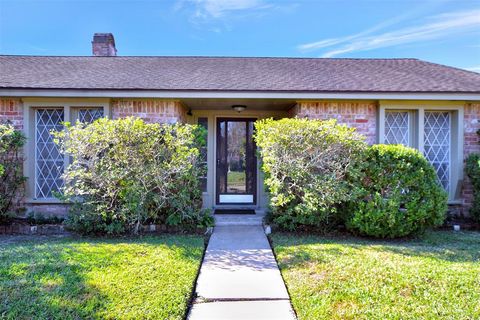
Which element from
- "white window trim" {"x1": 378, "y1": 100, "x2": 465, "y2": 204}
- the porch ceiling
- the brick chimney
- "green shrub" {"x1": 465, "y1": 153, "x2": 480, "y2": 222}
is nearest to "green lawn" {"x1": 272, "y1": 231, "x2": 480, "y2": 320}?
"green shrub" {"x1": 465, "y1": 153, "x2": 480, "y2": 222}

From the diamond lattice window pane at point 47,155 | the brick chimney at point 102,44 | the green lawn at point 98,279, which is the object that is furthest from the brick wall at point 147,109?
the brick chimney at point 102,44

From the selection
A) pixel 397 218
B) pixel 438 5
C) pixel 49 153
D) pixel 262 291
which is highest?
pixel 438 5

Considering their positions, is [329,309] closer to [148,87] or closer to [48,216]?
[148,87]

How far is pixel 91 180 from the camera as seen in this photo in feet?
18.0

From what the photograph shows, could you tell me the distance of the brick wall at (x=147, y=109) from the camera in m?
6.76

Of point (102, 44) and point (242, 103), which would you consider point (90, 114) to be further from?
point (102, 44)

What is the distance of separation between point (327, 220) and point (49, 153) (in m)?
6.17

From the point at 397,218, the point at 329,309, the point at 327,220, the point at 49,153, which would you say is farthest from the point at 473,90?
the point at 49,153

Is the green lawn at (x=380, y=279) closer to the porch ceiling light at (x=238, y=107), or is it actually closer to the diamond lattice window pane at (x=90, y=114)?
the porch ceiling light at (x=238, y=107)

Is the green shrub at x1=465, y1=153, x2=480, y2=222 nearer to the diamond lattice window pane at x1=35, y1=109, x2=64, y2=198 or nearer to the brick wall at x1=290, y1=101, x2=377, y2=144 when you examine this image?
the brick wall at x1=290, y1=101, x2=377, y2=144

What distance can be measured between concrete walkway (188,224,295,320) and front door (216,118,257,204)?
134 inches

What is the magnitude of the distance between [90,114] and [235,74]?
3.58 m

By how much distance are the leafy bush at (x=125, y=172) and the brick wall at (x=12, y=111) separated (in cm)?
191

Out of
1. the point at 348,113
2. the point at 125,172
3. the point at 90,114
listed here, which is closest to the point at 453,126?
the point at 348,113
